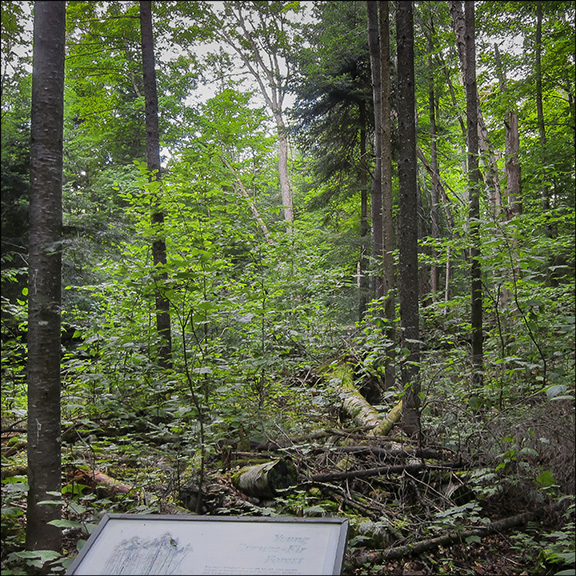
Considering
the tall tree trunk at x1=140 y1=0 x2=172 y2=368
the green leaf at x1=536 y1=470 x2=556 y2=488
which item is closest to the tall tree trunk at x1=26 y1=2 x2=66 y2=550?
the tall tree trunk at x1=140 y1=0 x2=172 y2=368

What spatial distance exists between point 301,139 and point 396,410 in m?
8.16

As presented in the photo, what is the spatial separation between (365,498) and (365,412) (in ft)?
7.36

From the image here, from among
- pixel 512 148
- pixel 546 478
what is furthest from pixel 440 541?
pixel 512 148

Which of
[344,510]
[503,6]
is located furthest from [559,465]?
[503,6]

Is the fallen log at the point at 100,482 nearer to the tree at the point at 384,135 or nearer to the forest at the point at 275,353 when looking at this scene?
the forest at the point at 275,353

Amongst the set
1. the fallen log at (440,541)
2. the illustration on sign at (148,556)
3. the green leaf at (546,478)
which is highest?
the illustration on sign at (148,556)

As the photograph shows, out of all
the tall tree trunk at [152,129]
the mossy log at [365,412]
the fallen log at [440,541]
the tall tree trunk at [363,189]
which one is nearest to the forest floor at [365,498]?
the fallen log at [440,541]

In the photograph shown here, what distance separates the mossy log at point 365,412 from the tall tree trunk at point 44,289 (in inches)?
147

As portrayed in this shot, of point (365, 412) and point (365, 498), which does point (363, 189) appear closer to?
point (365, 412)

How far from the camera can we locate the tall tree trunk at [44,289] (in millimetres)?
3367

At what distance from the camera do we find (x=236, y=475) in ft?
16.3

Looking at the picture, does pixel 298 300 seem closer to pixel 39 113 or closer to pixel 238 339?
pixel 238 339

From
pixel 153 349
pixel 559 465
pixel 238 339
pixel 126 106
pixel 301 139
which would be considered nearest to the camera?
pixel 559 465

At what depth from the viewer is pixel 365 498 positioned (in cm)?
472
